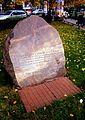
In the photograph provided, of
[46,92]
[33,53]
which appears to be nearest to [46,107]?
[46,92]

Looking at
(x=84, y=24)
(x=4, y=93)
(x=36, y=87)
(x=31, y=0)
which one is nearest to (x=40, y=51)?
(x=36, y=87)

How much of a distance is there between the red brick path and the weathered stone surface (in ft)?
0.81

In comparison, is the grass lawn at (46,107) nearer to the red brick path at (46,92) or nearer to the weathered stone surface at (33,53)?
the red brick path at (46,92)

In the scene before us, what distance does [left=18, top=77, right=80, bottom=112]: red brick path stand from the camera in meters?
6.44

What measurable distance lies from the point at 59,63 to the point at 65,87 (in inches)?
32.4

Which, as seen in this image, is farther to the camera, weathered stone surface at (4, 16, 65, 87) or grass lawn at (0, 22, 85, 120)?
weathered stone surface at (4, 16, 65, 87)

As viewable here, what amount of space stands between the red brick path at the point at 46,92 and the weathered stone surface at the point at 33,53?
0.25m

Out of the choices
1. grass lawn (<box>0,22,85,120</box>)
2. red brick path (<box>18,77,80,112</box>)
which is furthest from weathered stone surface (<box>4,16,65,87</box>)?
grass lawn (<box>0,22,85,120</box>)

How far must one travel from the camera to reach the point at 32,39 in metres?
7.51

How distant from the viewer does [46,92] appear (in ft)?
23.0

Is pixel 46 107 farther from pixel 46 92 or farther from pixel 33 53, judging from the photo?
pixel 33 53

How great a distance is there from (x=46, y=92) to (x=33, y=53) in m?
1.14

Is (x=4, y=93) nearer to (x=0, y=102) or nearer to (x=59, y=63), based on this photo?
(x=0, y=102)

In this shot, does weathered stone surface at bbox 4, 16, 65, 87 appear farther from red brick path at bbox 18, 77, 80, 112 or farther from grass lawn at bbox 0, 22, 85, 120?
grass lawn at bbox 0, 22, 85, 120
